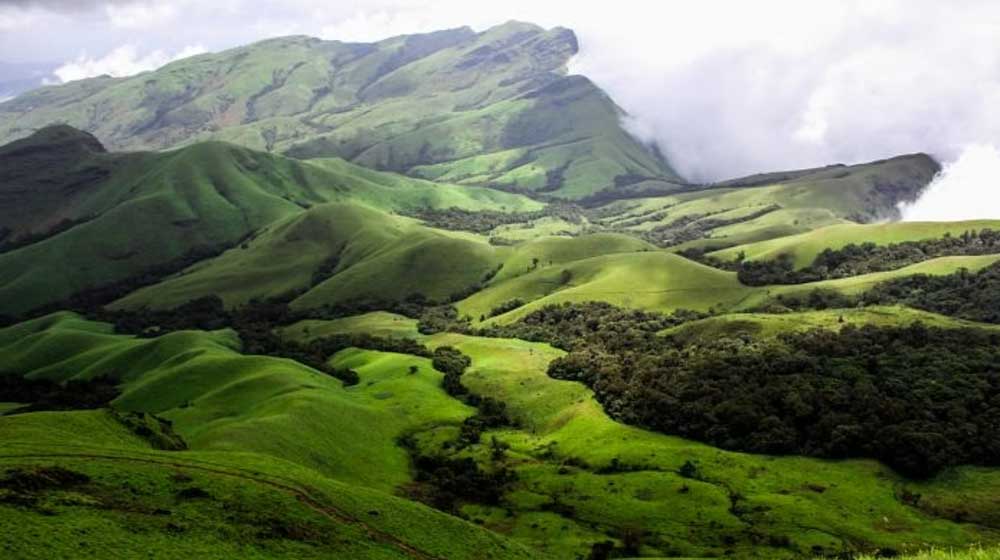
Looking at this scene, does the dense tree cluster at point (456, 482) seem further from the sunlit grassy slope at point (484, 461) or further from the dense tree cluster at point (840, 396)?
the dense tree cluster at point (840, 396)

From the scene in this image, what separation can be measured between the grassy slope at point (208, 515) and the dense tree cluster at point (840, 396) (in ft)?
304

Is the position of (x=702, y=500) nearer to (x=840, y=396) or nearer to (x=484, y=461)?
(x=484, y=461)

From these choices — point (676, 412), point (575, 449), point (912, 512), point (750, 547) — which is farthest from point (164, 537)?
point (676, 412)

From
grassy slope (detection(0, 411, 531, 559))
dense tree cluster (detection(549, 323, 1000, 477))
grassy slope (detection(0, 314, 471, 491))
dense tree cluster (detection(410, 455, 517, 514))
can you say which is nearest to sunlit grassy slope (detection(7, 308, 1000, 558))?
grassy slope (detection(0, 411, 531, 559))

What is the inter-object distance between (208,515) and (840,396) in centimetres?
13563

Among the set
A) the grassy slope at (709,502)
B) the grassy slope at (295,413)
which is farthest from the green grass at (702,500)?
the grassy slope at (295,413)

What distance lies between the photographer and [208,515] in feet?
207

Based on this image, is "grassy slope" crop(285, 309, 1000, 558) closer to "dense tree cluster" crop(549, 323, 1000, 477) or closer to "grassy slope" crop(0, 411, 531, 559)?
"dense tree cluster" crop(549, 323, 1000, 477)

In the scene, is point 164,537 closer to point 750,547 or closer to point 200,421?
point 750,547

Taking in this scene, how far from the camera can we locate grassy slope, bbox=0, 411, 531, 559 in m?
53.8

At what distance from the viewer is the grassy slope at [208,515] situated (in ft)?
177

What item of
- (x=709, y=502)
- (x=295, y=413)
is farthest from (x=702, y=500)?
(x=295, y=413)

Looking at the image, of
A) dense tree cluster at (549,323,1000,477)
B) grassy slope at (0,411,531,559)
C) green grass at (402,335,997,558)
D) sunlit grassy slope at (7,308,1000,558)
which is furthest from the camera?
dense tree cluster at (549,323,1000,477)

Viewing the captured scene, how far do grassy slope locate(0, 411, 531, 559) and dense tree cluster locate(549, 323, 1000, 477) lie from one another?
9273 centimetres
